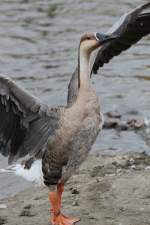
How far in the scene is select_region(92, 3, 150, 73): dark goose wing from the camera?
8680mm

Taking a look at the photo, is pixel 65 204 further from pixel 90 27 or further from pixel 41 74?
pixel 90 27

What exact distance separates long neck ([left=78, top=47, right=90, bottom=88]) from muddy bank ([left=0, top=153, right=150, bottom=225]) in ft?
3.82

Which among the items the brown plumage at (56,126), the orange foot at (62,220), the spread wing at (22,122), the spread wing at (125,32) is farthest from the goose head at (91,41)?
the orange foot at (62,220)

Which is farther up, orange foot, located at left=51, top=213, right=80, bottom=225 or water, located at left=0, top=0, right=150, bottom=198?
orange foot, located at left=51, top=213, right=80, bottom=225

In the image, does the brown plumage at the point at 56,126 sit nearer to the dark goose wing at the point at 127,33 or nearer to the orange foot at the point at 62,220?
the orange foot at the point at 62,220

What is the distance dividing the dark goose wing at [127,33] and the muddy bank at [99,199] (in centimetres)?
128

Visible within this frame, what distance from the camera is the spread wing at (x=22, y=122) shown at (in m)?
7.33

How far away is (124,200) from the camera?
7488mm

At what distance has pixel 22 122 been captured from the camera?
7.56 metres

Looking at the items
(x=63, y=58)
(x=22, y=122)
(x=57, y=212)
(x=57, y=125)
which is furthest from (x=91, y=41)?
(x=63, y=58)

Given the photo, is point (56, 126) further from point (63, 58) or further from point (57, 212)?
point (63, 58)

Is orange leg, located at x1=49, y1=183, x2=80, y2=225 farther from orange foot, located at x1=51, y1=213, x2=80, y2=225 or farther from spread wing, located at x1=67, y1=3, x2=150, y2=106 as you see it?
spread wing, located at x1=67, y1=3, x2=150, y2=106

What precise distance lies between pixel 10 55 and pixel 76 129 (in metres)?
7.51

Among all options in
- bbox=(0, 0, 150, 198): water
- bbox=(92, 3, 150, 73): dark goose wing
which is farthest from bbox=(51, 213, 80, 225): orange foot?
bbox=(92, 3, 150, 73): dark goose wing
